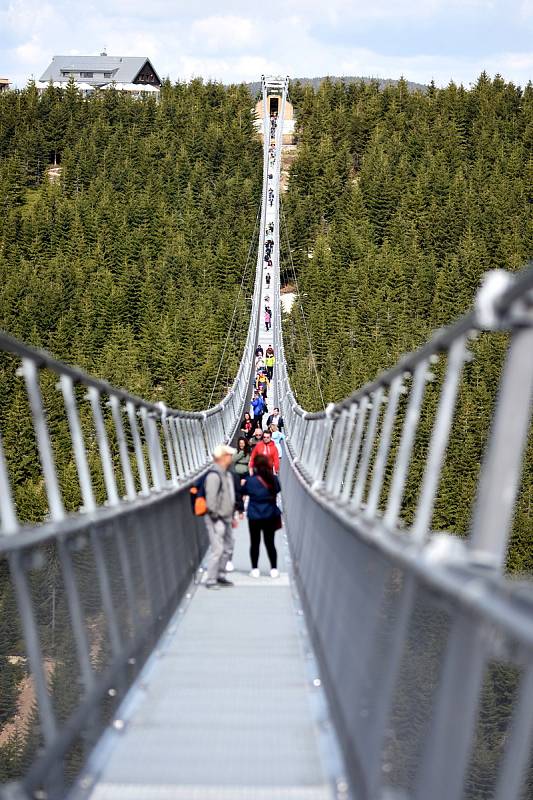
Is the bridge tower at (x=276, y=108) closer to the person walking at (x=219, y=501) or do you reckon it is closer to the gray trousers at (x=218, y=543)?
the gray trousers at (x=218, y=543)

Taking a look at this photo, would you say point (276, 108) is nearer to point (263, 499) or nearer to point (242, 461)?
point (242, 461)

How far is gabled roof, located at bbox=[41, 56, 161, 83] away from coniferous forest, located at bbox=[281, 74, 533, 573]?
→ 39.9 meters

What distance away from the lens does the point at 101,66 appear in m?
180

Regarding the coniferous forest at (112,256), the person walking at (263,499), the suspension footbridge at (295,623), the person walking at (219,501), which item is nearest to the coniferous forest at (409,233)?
the coniferous forest at (112,256)

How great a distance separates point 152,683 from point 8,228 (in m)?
114

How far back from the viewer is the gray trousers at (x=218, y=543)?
1018 centimetres

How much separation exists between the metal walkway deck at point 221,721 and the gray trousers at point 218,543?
2.69ft

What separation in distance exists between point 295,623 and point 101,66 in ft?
586

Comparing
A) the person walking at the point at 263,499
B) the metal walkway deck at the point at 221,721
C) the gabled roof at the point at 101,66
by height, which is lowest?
the metal walkway deck at the point at 221,721

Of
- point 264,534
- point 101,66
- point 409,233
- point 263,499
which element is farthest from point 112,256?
point 263,499

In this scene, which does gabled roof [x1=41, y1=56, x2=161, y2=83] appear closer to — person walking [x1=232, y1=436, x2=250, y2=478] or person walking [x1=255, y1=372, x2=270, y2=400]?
person walking [x1=255, y1=372, x2=270, y2=400]

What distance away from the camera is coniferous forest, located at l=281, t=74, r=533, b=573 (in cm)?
7906

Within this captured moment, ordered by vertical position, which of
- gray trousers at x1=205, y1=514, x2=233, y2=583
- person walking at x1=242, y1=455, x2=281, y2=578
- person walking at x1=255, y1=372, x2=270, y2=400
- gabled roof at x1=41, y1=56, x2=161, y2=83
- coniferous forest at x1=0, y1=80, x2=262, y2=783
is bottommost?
gray trousers at x1=205, y1=514, x2=233, y2=583

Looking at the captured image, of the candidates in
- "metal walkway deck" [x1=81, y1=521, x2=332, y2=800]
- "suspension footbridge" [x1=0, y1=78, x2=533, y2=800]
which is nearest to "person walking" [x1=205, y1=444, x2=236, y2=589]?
"suspension footbridge" [x1=0, y1=78, x2=533, y2=800]
